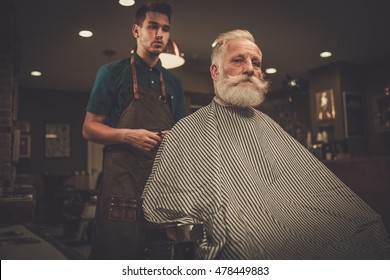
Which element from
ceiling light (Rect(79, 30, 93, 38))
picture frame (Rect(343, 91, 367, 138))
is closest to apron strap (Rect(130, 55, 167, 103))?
ceiling light (Rect(79, 30, 93, 38))

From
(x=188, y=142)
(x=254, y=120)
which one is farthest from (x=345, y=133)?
(x=188, y=142)

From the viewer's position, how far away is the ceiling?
8.53 ft

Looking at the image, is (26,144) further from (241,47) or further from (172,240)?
(172,240)

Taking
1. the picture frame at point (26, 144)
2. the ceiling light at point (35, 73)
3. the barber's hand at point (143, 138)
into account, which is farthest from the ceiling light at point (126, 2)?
the picture frame at point (26, 144)

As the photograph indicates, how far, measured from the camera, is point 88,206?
14.1ft

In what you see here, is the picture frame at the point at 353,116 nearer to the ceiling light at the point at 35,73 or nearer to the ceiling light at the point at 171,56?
the ceiling light at the point at 171,56

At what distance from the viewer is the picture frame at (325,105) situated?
4980 mm

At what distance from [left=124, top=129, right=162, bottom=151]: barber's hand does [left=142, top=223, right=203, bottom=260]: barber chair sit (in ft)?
1.35

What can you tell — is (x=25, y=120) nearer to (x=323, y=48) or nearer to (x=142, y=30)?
(x=142, y=30)

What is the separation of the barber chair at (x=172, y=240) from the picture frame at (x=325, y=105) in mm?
4358

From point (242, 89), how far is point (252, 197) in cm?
47

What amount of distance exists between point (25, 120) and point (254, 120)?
332 centimetres

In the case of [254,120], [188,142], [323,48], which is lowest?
[188,142]
